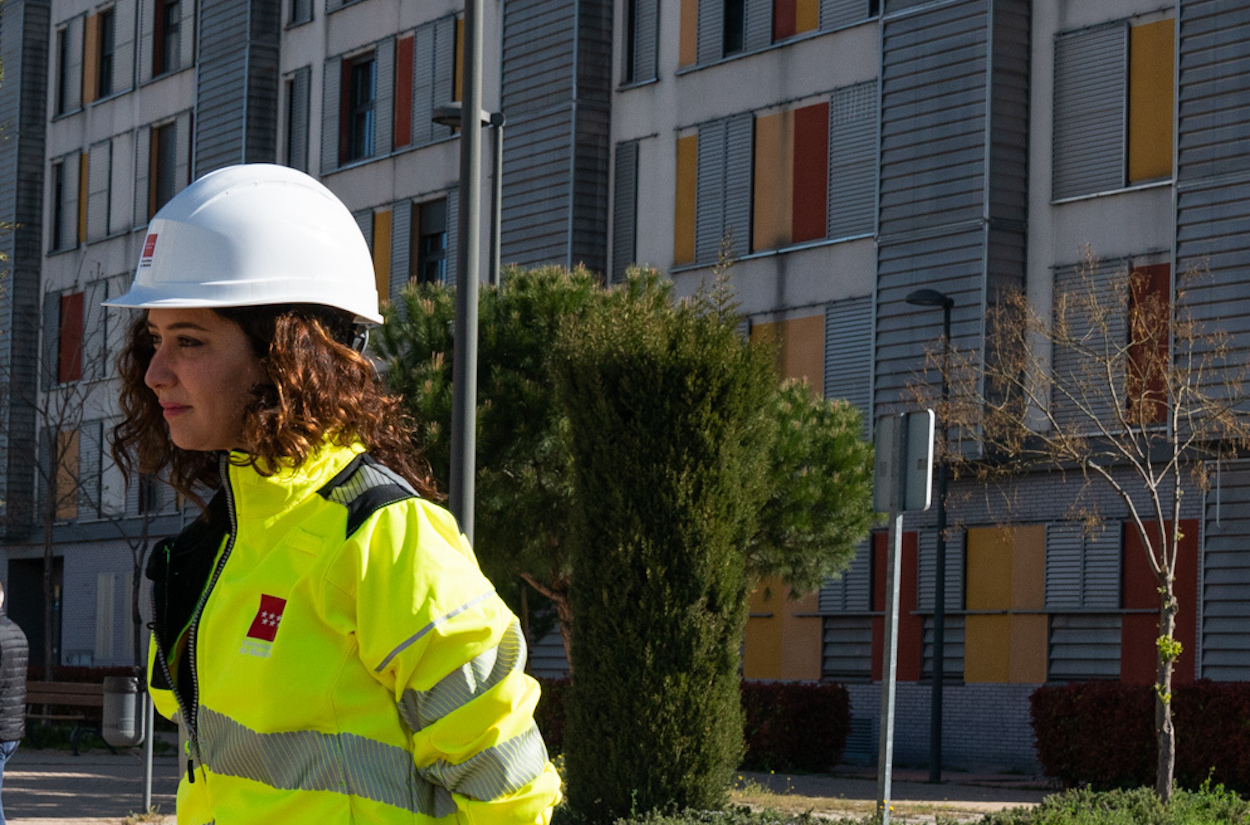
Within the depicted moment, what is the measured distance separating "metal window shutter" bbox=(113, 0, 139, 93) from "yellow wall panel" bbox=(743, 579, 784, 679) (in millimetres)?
22045

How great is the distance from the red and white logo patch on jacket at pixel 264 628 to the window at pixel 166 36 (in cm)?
4259

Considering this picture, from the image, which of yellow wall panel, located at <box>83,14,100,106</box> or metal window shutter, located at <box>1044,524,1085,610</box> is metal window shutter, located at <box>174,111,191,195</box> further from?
metal window shutter, located at <box>1044,524,1085,610</box>

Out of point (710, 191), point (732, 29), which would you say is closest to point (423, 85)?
point (732, 29)

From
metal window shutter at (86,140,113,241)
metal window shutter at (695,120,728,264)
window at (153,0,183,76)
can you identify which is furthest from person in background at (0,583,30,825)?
metal window shutter at (86,140,113,241)

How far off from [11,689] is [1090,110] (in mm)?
18982

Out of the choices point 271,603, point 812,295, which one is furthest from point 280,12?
point 271,603

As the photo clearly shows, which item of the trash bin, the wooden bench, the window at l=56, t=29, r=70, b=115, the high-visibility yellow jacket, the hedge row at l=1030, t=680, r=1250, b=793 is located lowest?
the wooden bench

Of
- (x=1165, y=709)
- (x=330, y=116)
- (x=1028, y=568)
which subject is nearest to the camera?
(x=1165, y=709)

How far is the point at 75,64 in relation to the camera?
150 ft

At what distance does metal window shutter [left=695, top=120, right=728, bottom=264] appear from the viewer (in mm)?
30203

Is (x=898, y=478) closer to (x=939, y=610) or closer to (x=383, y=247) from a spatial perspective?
(x=939, y=610)

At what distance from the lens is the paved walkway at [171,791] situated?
640 inches

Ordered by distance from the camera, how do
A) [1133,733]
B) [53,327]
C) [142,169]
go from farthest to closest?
[53,327] → [142,169] → [1133,733]

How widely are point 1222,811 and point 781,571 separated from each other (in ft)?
22.2
